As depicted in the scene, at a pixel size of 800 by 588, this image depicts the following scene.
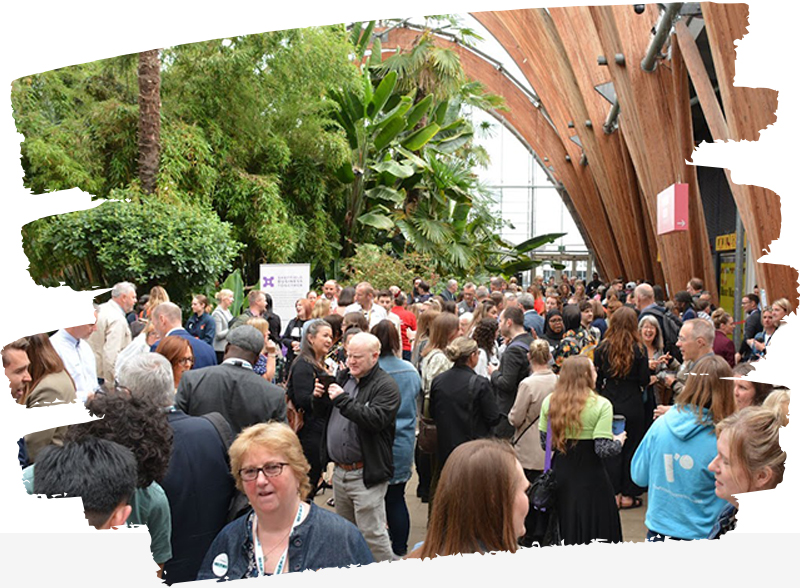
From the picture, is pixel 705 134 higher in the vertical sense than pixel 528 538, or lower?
higher

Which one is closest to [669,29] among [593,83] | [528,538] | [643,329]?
[593,83]

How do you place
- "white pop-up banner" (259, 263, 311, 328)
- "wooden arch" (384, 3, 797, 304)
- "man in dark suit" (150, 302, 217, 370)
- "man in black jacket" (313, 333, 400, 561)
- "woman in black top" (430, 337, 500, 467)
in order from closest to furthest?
"man in black jacket" (313, 333, 400, 561), "woman in black top" (430, 337, 500, 467), "man in dark suit" (150, 302, 217, 370), "white pop-up banner" (259, 263, 311, 328), "wooden arch" (384, 3, 797, 304)

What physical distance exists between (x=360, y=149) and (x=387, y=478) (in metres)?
18.5

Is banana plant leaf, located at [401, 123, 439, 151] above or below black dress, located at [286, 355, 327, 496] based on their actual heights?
above

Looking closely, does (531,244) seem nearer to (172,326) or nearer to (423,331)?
(423,331)

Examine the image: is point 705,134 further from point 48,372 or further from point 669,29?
point 48,372

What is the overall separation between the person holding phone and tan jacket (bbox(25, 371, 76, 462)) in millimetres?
2785

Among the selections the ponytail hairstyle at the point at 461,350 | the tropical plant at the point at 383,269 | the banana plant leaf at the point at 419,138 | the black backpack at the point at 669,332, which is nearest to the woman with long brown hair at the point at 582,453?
the ponytail hairstyle at the point at 461,350

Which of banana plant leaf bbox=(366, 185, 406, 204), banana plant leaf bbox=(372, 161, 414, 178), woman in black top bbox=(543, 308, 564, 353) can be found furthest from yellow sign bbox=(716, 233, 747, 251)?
woman in black top bbox=(543, 308, 564, 353)

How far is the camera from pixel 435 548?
2.14 meters

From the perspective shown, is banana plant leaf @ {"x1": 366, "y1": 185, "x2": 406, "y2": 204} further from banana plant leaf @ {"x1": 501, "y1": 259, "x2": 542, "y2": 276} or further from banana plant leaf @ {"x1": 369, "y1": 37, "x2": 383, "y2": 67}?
banana plant leaf @ {"x1": 501, "y1": 259, "x2": 542, "y2": 276}

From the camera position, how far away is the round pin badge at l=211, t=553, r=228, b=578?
2.40 m

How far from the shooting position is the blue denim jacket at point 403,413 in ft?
17.0

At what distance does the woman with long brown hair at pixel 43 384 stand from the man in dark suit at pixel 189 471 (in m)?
1.04
